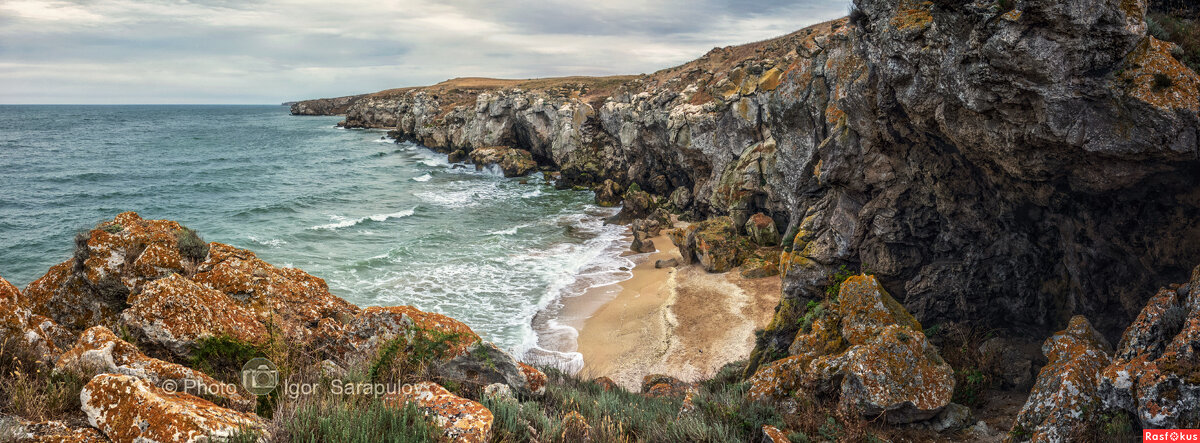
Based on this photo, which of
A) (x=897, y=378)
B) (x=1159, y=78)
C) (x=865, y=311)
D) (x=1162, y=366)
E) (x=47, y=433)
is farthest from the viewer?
(x=865, y=311)

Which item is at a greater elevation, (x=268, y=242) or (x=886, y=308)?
(x=886, y=308)

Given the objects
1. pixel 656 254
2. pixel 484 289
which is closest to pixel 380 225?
pixel 484 289

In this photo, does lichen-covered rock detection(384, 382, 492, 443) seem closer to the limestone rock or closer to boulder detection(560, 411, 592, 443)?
boulder detection(560, 411, 592, 443)

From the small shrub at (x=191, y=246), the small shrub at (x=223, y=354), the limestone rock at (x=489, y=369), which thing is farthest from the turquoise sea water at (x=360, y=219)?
the small shrub at (x=223, y=354)

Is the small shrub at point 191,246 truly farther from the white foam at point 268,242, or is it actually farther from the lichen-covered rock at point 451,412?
the white foam at point 268,242

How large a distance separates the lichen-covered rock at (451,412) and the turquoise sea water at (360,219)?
11.9 metres

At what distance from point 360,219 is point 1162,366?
35271 millimetres

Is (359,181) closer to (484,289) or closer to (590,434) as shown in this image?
(484,289)

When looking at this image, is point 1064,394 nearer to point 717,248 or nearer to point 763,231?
point 717,248

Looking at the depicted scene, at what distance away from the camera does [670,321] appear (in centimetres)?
1862

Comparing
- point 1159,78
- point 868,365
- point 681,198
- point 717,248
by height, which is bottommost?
point 717,248

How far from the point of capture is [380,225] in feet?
108

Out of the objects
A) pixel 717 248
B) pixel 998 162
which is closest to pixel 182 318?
pixel 998 162

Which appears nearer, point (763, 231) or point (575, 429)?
point (575, 429)
